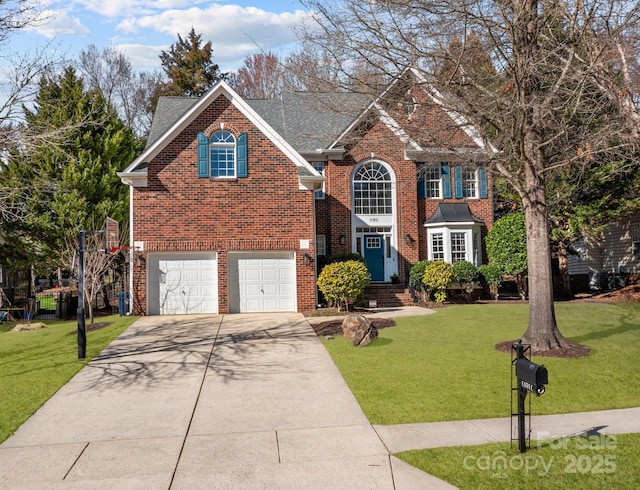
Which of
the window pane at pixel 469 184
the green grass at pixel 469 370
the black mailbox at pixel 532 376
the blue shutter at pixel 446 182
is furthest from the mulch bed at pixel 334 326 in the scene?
the window pane at pixel 469 184

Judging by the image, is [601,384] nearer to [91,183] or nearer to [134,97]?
[91,183]

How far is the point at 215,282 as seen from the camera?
17.7m

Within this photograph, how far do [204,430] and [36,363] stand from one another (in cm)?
585

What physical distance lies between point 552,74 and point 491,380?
6.70 metres

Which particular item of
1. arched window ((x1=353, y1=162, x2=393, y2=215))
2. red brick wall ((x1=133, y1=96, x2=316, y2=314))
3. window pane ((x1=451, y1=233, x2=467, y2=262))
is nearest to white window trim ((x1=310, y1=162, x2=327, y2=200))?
arched window ((x1=353, y1=162, x2=393, y2=215))

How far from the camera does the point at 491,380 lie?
28.9 ft

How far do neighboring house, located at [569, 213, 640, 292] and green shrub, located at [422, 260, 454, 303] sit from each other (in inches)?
337

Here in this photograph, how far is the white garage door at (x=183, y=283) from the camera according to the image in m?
17.4

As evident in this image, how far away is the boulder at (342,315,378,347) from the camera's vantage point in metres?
11.9

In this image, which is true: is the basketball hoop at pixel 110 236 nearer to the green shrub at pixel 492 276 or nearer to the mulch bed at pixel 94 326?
the mulch bed at pixel 94 326

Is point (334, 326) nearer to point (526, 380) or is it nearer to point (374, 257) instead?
point (374, 257)

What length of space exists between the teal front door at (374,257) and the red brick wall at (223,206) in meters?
4.69

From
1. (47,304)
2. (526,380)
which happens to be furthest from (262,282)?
(526,380)

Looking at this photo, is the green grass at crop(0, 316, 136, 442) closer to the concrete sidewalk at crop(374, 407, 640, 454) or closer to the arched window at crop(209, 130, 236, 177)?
the concrete sidewalk at crop(374, 407, 640, 454)
